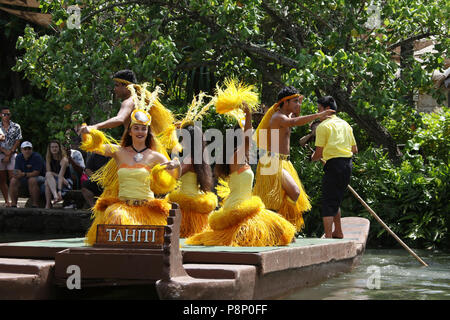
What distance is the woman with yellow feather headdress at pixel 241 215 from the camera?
5660 millimetres

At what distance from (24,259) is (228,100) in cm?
202

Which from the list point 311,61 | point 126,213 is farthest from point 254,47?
point 126,213

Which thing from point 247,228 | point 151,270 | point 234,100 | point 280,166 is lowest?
point 151,270

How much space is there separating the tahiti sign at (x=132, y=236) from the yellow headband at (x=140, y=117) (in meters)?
0.97

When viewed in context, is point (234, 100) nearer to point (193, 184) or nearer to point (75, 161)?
point (193, 184)

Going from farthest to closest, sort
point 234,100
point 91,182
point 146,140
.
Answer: point 91,182 < point 234,100 < point 146,140

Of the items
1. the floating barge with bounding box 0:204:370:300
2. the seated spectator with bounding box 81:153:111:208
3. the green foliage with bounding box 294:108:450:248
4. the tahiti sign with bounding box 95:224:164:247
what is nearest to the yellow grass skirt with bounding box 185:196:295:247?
the floating barge with bounding box 0:204:370:300

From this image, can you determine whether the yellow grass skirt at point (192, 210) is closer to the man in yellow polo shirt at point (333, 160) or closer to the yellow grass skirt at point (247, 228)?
the yellow grass skirt at point (247, 228)

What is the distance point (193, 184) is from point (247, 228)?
1300mm

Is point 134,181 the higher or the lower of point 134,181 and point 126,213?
the higher

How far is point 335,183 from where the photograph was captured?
7.12m

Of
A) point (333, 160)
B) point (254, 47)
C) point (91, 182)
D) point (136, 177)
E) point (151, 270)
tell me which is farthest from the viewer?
point (254, 47)

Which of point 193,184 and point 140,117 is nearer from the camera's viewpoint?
point 140,117

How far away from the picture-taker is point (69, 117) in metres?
9.88
